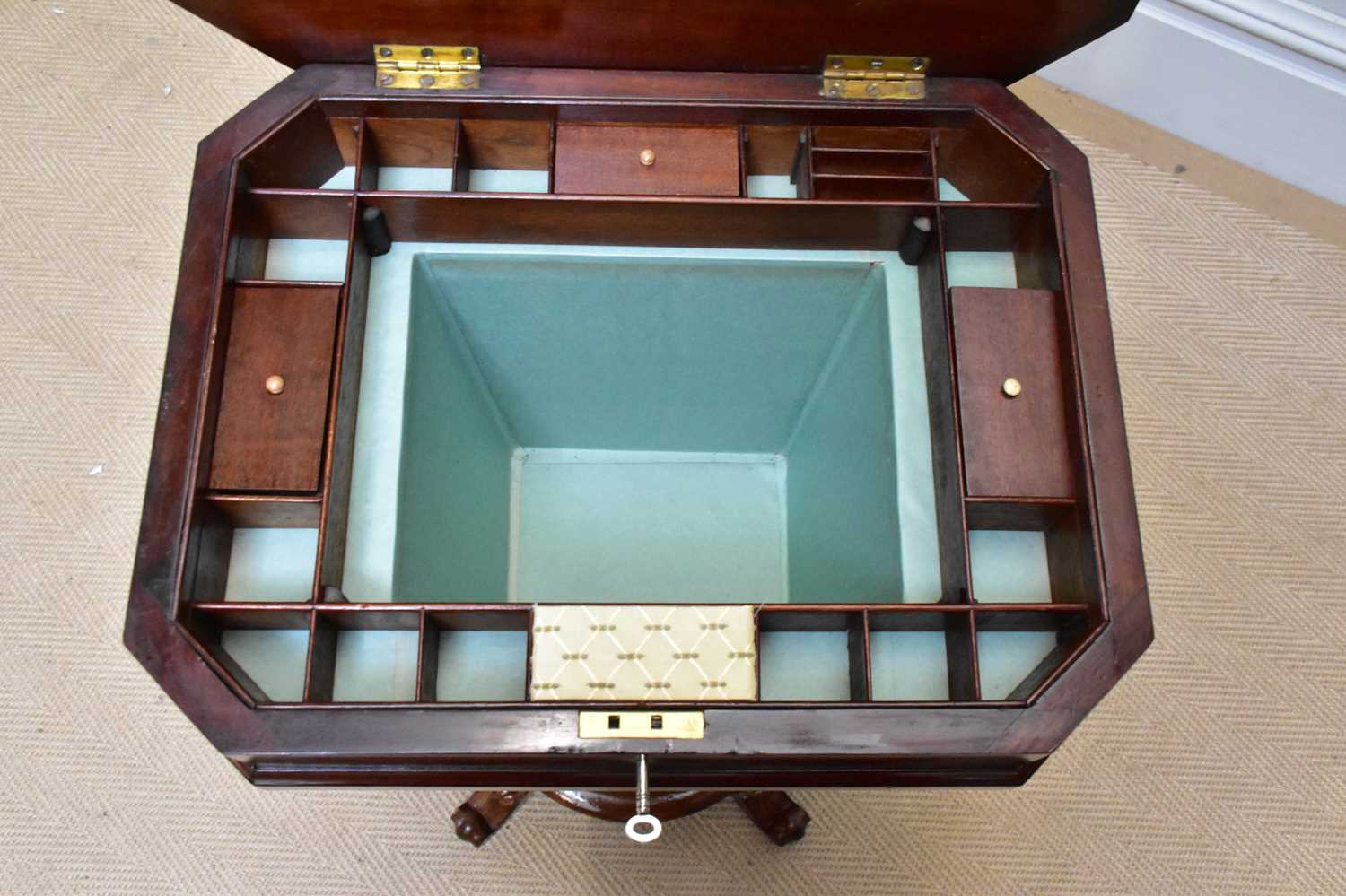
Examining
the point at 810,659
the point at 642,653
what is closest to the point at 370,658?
the point at 642,653

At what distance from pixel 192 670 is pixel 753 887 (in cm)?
105

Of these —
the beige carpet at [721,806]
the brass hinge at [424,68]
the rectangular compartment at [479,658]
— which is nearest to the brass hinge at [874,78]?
the brass hinge at [424,68]

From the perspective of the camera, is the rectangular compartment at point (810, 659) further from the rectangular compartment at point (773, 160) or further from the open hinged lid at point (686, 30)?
the open hinged lid at point (686, 30)

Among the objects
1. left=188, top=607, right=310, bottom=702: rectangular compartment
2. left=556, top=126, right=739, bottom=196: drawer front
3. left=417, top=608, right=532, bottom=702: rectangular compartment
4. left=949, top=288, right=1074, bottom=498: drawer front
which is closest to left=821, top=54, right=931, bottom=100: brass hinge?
left=556, top=126, right=739, bottom=196: drawer front

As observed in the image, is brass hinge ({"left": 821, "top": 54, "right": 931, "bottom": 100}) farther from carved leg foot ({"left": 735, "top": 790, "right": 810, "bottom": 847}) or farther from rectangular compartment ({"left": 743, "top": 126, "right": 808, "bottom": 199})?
carved leg foot ({"left": 735, "top": 790, "right": 810, "bottom": 847})

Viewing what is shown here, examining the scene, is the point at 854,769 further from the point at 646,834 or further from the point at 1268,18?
the point at 1268,18

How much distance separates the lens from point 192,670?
0.95m

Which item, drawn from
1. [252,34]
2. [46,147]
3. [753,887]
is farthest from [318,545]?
[46,147]

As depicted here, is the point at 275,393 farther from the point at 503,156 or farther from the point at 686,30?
the point at 686,30

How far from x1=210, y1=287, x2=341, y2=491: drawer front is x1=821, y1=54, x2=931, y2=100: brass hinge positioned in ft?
1.91

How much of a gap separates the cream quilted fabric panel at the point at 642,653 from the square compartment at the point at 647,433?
0.74ft

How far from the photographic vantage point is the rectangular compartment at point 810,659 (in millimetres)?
1073

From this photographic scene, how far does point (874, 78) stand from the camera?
1.17m

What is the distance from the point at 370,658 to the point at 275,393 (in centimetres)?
28
